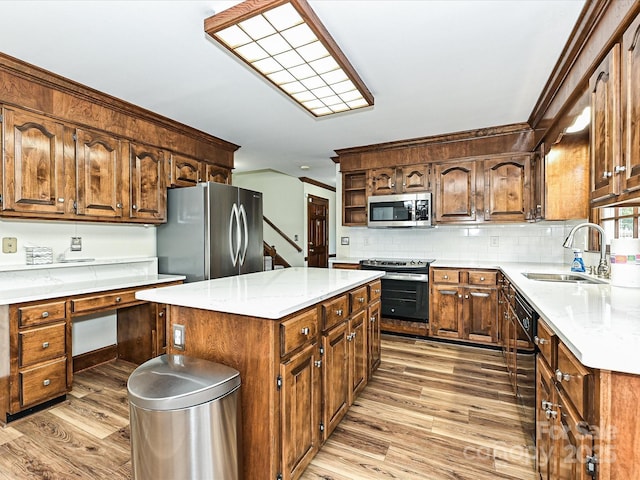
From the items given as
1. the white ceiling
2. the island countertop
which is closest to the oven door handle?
the island countertop

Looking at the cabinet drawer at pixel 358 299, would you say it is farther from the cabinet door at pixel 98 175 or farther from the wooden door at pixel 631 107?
the cabinet door at pixel 98 175

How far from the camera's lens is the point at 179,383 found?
4.36 feet

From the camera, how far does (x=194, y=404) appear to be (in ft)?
4.16

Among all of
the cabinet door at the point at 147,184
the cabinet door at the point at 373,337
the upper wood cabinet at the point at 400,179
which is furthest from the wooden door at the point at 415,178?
the cabinet door at the point at 147,184

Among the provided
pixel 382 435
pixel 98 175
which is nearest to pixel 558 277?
pixel 382 435

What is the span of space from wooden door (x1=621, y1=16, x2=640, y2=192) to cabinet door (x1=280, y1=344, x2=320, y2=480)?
1.61 m

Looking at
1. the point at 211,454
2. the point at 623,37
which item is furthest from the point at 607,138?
the point at 211,454

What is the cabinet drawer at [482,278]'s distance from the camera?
3.53 meters

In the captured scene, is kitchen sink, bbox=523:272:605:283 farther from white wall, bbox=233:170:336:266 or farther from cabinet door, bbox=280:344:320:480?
white wall, bbox=233:170:336:266

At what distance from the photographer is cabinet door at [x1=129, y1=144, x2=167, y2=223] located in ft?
10.6

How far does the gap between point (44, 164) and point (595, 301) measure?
3.71 meters

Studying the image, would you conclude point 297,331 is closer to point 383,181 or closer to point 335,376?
point 335,376

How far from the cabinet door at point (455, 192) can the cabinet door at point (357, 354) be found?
Answer: 220cm

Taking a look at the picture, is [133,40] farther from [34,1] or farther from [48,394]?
[48,394]
